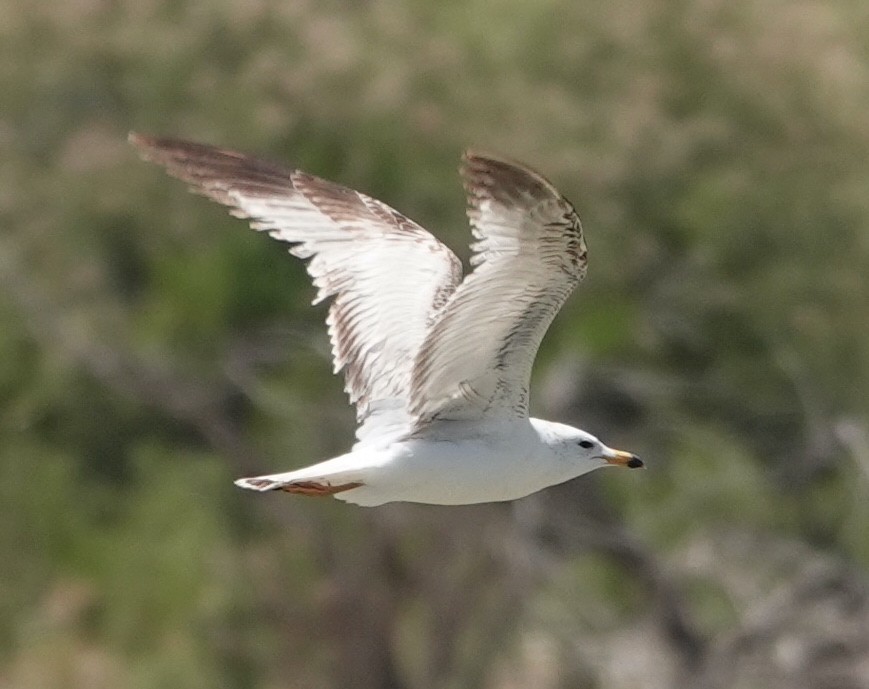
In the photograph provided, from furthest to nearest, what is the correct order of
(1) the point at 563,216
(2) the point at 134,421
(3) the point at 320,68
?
(2) the point at 134,421 < (3) the point at 320,68 < (1) the point at 563,216

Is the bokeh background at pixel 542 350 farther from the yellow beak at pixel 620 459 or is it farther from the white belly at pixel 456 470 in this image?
the white belly at pixel 456 470

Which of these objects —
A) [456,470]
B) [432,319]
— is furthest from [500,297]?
[432,319]

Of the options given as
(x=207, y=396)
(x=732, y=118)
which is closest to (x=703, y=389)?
(x=732, y=118)

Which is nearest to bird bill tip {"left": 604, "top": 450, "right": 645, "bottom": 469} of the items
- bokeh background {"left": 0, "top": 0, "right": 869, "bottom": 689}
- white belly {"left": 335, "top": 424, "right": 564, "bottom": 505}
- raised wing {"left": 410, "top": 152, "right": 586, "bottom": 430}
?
white belly {"left": 335, "top": 424, "right": 564, "bottom": 505}

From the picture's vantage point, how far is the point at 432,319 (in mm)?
8000

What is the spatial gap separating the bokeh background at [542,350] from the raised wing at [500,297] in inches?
360

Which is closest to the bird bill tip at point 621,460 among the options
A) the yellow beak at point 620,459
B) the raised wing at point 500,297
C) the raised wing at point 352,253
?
the yellow beak at point 620,459

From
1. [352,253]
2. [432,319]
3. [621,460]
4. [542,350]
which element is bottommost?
[542,350]

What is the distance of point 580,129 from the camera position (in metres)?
17.2

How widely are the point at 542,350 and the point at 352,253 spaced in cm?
872

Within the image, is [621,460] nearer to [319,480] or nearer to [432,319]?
[432,319]

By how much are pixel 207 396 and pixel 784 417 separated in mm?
3994

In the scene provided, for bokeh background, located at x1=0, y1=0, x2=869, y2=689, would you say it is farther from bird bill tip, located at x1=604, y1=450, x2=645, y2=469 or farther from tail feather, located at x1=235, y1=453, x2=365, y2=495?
tail feather, located at x1=235, y1=453, x2=365, y2=495

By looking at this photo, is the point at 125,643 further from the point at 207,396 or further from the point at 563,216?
the point at 563,216
